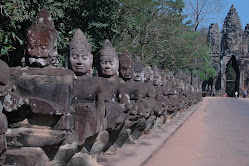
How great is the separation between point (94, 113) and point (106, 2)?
24.3ft

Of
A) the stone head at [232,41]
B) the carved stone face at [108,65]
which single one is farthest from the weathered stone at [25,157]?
the stone head at [232,41]

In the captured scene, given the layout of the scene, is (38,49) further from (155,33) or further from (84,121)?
(155,33)

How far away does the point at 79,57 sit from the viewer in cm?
455

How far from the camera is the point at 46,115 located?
3.33 metres

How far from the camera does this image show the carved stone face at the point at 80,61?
450 cm

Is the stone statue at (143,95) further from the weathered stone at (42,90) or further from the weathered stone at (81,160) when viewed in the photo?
the weathered stone at (42,90)

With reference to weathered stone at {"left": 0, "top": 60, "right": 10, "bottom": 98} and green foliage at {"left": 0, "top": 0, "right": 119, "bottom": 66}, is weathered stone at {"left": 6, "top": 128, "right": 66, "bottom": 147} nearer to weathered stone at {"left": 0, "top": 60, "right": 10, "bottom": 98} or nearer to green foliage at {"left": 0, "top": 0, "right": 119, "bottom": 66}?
weathered stone at {"left": 0, "top": 60, "right": 10, "bottom": 98}

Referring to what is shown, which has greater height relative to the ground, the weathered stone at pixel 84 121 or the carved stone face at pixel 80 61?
the carved stone face at pixel 80 61

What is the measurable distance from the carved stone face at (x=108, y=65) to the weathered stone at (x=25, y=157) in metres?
2.52

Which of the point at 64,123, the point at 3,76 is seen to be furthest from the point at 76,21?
the point at 3,76

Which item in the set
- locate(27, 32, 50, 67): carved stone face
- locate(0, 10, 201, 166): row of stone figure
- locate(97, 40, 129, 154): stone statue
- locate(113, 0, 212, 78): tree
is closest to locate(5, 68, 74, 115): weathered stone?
locate(0, 10, 201, 166): row of stone figure

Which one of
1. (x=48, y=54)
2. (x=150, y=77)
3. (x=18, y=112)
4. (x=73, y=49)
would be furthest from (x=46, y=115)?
(x=150, y=77)

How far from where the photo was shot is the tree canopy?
28.3 feet

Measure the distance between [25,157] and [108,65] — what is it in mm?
2801
